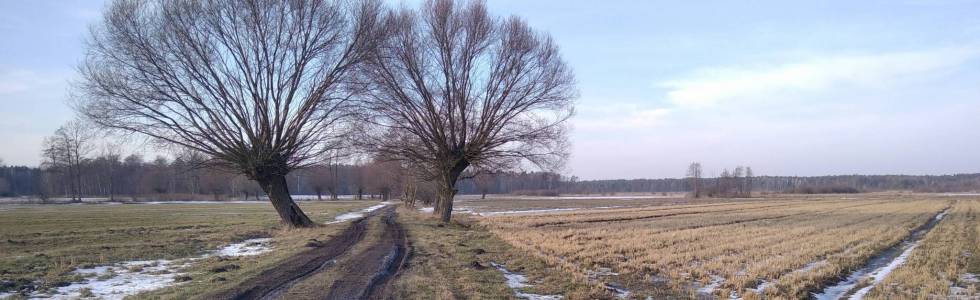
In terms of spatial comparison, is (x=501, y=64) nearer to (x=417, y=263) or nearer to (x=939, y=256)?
(x=417, y=263)

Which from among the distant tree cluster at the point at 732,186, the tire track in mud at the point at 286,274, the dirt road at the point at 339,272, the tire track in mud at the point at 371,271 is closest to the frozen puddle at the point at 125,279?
the tire track in mud at the point at 286,274

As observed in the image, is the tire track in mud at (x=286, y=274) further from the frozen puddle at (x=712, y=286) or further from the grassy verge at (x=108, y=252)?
the frozen puddle at (x=712, y=286)

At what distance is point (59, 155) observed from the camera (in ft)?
283

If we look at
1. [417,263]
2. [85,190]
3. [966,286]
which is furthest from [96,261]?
[85,190]

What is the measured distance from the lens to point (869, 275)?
37.5 feet

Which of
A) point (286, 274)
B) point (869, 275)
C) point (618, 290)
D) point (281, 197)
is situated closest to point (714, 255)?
point (869, 275)

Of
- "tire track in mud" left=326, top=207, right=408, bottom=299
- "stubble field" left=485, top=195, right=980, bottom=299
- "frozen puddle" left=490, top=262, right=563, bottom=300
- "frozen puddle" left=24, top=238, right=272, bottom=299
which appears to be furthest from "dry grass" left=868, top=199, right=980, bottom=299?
"frozen puddle" left=24, top=238, right=272, bottom=299

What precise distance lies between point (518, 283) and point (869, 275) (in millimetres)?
6825

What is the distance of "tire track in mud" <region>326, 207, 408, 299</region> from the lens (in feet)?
28.9

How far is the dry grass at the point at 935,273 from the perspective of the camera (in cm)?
921

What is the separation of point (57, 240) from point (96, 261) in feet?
26.2

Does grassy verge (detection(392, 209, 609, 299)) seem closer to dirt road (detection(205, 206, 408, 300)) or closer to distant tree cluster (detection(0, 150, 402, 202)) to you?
dirt road (detection(205, 206, 408, 300))

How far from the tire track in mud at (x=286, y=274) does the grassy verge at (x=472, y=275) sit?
1716 mm

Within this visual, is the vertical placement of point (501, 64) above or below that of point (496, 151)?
above
